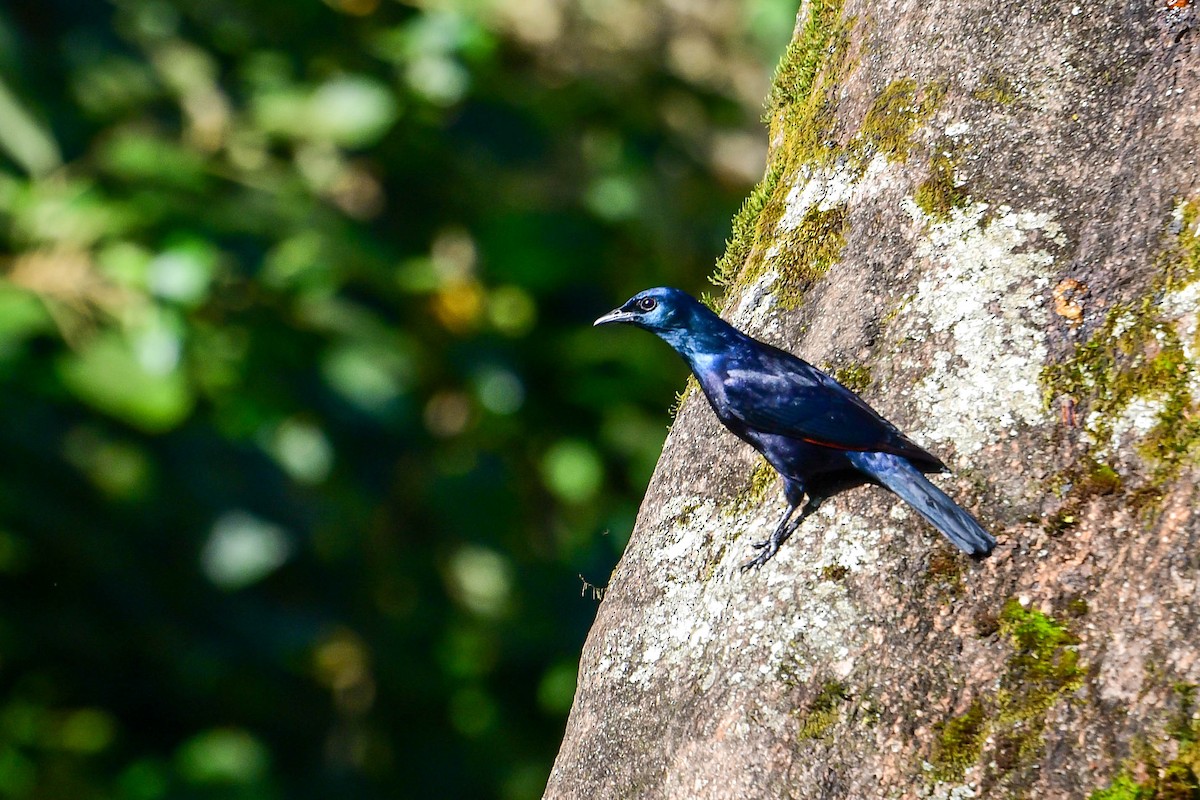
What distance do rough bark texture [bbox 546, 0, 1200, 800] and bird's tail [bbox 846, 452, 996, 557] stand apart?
0.11 feet

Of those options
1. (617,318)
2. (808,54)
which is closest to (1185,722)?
(617,318)

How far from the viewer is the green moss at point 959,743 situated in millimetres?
1604

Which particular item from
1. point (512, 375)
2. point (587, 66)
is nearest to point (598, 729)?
point (512, 375)

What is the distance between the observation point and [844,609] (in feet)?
5.72

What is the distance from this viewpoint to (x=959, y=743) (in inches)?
63.5

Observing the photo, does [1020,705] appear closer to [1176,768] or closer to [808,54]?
[1176,768]

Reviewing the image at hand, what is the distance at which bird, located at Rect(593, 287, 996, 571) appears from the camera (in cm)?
174

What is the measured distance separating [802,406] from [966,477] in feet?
1.08

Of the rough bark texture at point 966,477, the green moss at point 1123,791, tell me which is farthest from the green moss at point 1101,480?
the green moss at point 1123,791

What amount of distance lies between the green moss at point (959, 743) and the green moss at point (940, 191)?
2.85ft

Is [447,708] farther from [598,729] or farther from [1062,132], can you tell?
[1062,132]

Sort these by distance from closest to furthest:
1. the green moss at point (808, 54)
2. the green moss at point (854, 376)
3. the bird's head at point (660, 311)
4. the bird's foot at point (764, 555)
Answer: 1. the bird's foot at point (764, 555)
2. the green moss at point (854, 376)
3. the bird's head at point (660, 311)
4. the green moss at point (808, 54)

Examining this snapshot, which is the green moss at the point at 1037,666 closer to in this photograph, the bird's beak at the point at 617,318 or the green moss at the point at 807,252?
the green moss at the point at 807,252

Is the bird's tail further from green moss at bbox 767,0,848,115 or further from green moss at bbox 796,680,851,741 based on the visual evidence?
green moss at bbox 767,0,848,115
